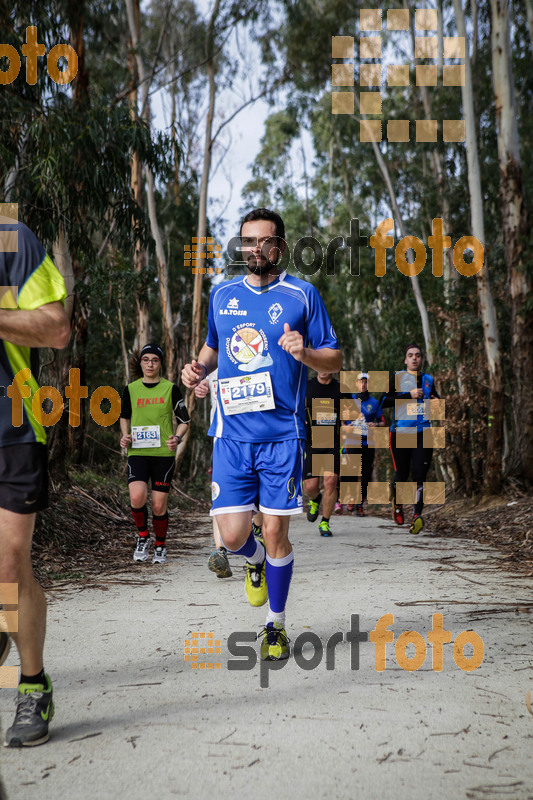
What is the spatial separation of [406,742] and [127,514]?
805cm

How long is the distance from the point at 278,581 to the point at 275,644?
1.07 feet

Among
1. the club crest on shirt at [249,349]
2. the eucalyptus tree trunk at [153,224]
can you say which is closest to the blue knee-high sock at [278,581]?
the club crest on shirt at [249,349]

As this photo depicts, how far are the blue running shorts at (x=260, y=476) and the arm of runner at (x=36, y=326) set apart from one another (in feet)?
5.08

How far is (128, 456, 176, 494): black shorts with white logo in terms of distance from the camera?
754cm

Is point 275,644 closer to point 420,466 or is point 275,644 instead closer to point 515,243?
point 420,466

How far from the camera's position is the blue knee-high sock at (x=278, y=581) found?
4168mm

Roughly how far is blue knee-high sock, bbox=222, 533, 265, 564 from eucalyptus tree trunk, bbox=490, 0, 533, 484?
815cm

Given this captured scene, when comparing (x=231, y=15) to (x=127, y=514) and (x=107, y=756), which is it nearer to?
(x=127, y=514)

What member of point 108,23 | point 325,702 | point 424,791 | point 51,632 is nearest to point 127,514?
point 51,632

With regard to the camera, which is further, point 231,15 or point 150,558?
point 231,15

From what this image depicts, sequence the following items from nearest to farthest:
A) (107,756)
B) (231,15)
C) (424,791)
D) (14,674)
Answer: (424,791), (107,756), (14,674), (231,15)

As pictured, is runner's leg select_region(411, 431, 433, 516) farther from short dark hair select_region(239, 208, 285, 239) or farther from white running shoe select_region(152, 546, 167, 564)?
short dark hair select_region(239, 208, 285, 239)

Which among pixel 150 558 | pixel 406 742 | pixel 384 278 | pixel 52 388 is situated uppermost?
pixel 384 278

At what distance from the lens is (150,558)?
26.2 ft
